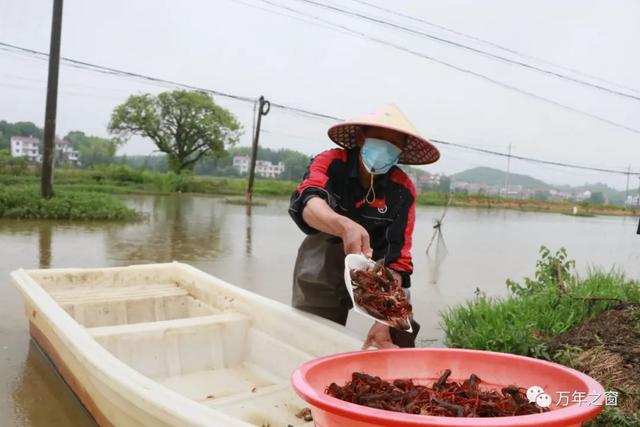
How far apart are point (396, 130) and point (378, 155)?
0.13 meters

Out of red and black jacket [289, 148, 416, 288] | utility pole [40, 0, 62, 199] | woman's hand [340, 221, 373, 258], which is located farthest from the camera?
utility pole [40, 0, 62, 199]

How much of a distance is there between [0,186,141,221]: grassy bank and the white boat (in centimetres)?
755

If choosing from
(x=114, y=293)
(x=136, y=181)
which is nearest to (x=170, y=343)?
(x=114, y=293)

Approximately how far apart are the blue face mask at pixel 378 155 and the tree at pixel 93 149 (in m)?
36.7

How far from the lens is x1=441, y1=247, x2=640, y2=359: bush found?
3.04m

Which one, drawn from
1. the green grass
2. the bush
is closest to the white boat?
A: the bush

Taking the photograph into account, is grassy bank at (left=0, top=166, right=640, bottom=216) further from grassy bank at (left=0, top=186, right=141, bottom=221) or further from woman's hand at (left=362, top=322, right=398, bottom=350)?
woman's hand at (left=362, top=322, right=398, bottom=350)

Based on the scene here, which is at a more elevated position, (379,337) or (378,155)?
(378,155)

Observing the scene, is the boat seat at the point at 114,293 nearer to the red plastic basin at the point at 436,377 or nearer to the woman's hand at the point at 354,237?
the woman's hand at the point at 354,237

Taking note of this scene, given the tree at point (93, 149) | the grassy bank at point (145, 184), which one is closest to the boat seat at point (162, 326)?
the grassy bank at point (145, 184)

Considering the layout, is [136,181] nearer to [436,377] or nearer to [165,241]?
[165,241]

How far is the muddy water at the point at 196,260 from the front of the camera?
300 cm

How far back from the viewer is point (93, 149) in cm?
5725

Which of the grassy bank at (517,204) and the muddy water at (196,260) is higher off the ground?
the grassy bank at (517,204)
